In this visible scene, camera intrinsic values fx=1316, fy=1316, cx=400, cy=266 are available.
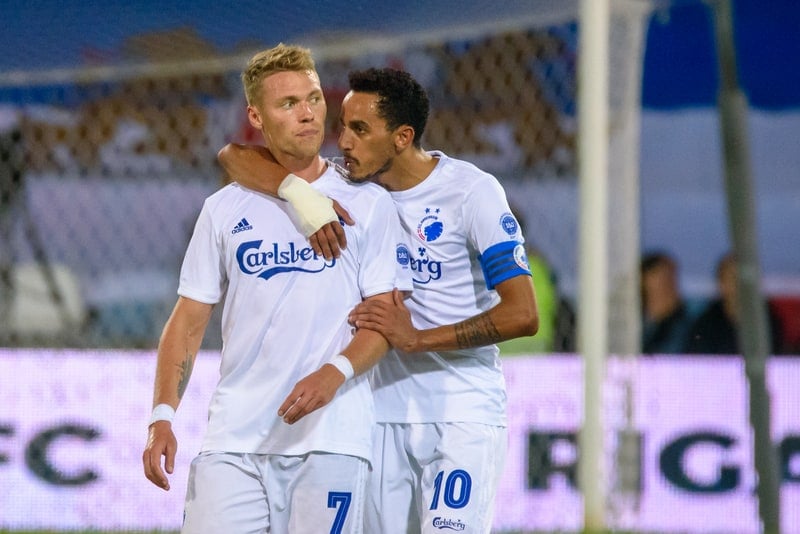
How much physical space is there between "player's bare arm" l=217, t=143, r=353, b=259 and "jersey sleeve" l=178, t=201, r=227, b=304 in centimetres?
18

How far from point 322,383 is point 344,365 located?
0.10m

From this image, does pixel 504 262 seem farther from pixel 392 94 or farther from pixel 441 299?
pixel 392 94

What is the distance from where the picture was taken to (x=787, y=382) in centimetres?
742

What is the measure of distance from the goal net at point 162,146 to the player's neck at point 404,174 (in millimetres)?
3629

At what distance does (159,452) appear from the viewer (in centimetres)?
366

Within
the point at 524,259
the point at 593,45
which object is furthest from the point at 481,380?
the point at 593,45

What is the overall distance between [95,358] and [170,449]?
4100 millimetres

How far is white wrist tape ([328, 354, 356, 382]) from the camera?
359 centimetres

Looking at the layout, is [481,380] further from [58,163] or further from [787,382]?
[58,163]

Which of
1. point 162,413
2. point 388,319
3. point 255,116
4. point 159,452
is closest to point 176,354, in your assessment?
point 162,413

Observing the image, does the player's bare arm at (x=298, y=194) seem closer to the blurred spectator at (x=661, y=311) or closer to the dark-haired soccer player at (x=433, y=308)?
the dark-haired soccer player at (x=433, y=308)

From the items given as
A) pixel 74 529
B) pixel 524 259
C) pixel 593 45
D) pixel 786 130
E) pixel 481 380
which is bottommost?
pixel 74 529

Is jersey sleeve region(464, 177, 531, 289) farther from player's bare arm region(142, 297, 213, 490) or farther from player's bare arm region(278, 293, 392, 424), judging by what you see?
player's bare arm region(142, 297, 213, 490)

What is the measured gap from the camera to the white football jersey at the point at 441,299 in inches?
165
